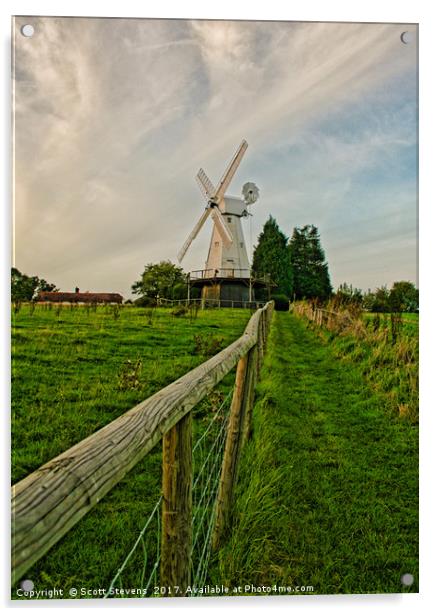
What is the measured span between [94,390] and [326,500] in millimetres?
1592

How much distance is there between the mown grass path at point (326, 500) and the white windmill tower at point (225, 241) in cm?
97

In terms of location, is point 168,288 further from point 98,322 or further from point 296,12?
point 296,12

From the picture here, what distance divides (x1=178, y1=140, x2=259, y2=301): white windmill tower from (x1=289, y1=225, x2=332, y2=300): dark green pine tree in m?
0.43

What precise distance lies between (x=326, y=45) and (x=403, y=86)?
0.58 meters

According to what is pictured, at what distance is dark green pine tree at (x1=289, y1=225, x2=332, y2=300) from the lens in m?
3.15

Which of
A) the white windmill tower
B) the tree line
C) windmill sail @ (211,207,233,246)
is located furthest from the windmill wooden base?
windmill sail @ (211,207,233,246)

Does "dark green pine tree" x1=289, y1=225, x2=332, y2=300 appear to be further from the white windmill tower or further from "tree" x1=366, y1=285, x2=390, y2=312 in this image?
the white windmill tower

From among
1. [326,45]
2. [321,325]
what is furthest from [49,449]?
[326,45]

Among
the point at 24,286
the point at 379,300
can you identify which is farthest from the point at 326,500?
the point at 24,286

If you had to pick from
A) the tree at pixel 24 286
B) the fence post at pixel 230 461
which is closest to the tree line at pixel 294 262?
the fence post at pixel 230 461

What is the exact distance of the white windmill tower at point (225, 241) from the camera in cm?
316

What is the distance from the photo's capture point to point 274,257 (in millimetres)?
3418
